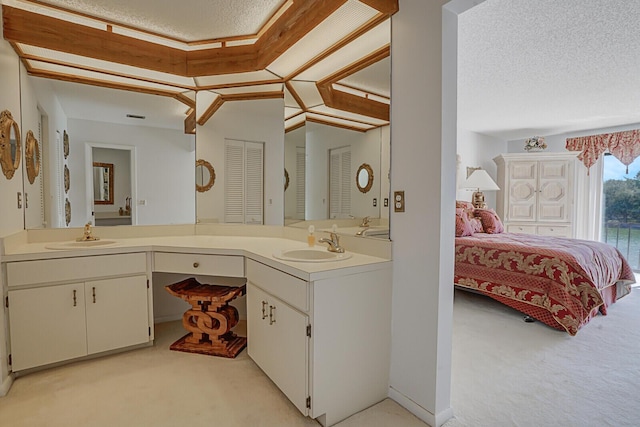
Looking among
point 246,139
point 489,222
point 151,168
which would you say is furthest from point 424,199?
point 489,222

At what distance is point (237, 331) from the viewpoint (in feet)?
9.08

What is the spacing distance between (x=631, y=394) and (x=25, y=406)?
3382 mm

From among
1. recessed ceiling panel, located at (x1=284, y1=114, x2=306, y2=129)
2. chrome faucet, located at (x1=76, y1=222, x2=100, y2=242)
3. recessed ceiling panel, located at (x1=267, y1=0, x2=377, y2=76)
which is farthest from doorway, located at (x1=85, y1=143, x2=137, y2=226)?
recessed ceiling panel, located at (x1=267, y1=0, x2=377, y2=76)

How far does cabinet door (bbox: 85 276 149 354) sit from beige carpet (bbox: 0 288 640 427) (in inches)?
5.2

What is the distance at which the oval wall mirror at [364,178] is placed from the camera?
6.79 feet

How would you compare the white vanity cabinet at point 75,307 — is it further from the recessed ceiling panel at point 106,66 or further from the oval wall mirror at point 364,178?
the oval wall mirror at point 364,178

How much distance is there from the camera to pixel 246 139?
2.92 m

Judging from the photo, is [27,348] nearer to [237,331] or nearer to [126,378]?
[126,378]

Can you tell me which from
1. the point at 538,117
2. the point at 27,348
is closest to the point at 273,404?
the point at 27,348

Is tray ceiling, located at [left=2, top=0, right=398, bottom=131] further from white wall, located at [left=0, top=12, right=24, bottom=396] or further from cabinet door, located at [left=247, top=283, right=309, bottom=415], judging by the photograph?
cabinet door, located at [left=247, top=283, right=309, bottom=415]

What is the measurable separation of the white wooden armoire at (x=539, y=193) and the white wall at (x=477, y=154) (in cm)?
20

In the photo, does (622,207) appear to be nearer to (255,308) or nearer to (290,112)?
(290,112)

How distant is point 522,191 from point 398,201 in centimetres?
A: 476

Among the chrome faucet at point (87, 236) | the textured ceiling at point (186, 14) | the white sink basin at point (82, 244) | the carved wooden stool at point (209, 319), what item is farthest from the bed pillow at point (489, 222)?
the chrome faucet at point (87, 236)
